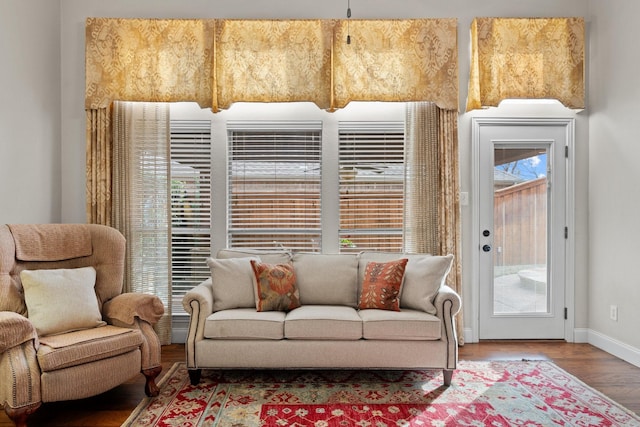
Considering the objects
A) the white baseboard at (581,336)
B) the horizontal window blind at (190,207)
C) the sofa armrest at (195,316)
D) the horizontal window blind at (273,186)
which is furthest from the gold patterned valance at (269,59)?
the white baseboard at (581,336)

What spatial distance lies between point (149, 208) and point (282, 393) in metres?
2.17

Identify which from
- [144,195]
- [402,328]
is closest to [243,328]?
[402,328]

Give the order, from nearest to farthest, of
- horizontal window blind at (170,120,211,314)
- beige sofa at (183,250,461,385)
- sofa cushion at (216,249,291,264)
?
beige sofa at (183,250,461,385)
sofa cushion at (216,249,291,264)
horizontal window blind at (170,120,211,314)

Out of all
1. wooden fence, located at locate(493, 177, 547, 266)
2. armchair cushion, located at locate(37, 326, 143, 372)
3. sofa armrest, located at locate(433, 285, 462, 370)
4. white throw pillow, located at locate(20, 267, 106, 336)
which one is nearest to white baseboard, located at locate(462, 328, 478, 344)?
wooden fence, located at locate(493, 177, 547, 266)

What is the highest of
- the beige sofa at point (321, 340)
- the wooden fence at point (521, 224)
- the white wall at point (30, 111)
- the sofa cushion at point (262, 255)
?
the white wall at point (30, 111)

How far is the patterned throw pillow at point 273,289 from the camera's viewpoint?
338cm

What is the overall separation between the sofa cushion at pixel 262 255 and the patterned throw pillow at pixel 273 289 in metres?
0.28

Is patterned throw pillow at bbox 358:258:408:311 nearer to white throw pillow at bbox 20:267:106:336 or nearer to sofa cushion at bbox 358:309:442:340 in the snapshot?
sofa cushion at bbox 358:309:442:340

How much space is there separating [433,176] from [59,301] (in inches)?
125

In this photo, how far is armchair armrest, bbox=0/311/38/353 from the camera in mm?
2396

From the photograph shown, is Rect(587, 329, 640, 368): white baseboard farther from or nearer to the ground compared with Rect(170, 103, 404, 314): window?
nearer to the ground

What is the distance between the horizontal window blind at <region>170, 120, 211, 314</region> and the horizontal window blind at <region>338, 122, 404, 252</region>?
1323mm

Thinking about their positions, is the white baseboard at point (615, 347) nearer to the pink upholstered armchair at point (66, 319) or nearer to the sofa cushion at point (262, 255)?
the sofa cushion at point (262, 255)

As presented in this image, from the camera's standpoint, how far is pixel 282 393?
120 inches
